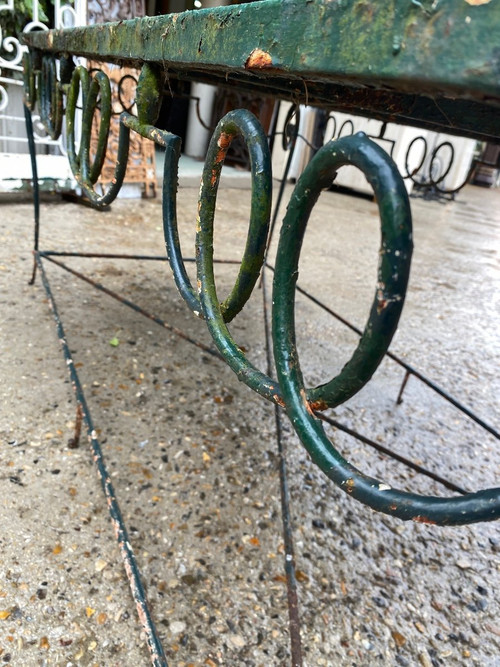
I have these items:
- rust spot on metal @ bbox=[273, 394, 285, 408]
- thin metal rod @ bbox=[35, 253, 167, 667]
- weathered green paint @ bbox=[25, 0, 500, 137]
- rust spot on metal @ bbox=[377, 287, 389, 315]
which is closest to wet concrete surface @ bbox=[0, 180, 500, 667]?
thin metal rod @ bbox=[35, 253, 167, 667]

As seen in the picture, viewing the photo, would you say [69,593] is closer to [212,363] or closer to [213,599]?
[213,599]

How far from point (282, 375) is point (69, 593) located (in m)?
0.63

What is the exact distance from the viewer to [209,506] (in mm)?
1091

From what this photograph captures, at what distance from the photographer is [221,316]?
2.13ft

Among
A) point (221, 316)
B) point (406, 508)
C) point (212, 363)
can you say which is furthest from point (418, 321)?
point (406, 508)

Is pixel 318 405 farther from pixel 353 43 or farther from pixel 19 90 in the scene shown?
pixel 19 90

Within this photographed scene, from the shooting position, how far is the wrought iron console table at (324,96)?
0.33 metres

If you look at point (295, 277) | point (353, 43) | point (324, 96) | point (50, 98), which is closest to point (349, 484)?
point (295, 277)

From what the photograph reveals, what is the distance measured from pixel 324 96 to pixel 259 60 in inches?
14.6

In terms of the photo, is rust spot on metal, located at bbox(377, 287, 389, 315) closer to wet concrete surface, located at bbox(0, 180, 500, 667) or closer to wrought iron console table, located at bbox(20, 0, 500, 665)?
wrought iron console table, located at bbox(20, 0, 500, 665)

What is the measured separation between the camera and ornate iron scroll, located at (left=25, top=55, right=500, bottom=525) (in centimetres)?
37

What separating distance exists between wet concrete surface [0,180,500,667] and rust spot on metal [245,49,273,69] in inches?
32.9

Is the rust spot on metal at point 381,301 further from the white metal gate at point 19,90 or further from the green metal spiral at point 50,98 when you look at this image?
the white metal gate at point 19,90

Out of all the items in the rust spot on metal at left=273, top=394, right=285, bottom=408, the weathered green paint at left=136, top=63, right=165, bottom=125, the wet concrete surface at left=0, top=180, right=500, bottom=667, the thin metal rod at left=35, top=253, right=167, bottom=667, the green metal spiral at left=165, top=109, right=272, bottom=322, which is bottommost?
the wet concrete surface at left=0, top=180, right=500, bottom=667
